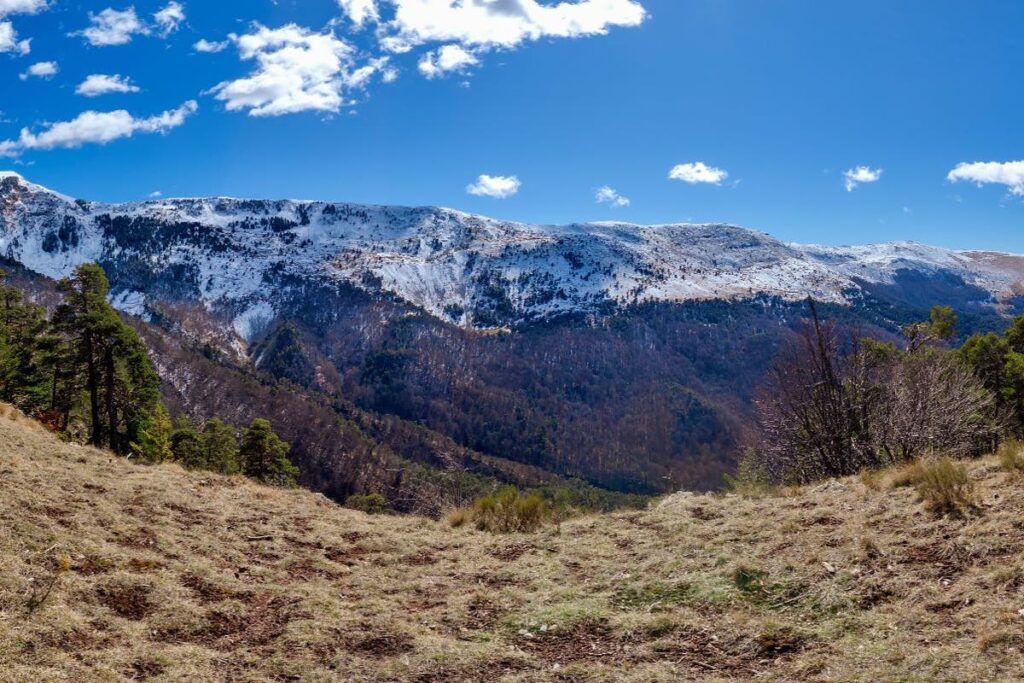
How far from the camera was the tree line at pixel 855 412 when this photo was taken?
19.9m

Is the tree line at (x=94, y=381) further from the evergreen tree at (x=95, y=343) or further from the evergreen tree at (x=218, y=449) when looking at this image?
the evergreen tree at (x=218, y=449)

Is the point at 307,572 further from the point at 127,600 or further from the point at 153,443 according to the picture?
the point at 153,443

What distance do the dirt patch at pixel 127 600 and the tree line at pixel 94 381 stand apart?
55.9 feet

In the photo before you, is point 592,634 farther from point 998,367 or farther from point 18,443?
point 998,367

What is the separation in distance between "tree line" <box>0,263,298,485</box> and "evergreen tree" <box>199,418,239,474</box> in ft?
0.50

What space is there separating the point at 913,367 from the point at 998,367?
18846 millimetres

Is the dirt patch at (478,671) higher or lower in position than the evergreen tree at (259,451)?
higher

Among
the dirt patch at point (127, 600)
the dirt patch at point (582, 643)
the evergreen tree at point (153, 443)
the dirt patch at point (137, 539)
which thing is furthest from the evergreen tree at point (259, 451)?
the dirt patch at point (582, 643)

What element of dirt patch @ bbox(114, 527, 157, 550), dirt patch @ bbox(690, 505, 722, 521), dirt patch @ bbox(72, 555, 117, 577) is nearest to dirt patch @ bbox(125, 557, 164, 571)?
dirt patch @ bbox(72, 555, 117, 577)

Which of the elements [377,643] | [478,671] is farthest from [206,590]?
[478,671]

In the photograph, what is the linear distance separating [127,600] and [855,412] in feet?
71.8

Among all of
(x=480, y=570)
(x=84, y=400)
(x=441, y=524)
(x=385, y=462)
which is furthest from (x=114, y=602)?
(x=385, y=462)

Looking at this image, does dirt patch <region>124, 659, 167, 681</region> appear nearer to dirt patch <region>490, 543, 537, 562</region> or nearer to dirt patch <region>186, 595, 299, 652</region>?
dirt patch <region>186, 595, 299, 652</region>

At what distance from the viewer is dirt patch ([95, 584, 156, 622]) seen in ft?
26.3
